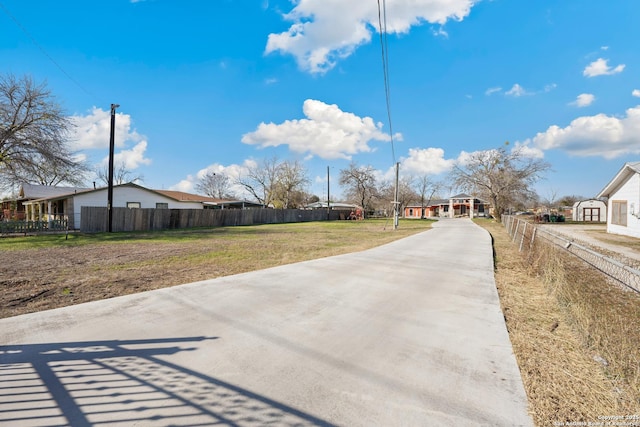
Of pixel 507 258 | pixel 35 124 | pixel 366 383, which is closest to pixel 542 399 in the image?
pixel 366 383

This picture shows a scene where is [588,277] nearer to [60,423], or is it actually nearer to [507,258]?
[507,258]

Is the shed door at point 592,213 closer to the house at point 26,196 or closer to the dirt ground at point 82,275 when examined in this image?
the dirt ground at point 82,275

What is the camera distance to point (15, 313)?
14.0 feet

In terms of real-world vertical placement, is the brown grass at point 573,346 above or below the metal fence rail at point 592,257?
below

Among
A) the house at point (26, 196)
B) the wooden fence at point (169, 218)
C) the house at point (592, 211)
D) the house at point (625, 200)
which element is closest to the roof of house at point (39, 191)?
the house at point (26, 196)

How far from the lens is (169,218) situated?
2347 centimetres

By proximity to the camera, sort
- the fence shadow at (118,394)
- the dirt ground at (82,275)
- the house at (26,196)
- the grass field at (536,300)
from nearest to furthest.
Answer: the fence shadow at (118,394), the grass field at (536,300), the dirt ground at (82,275), the house at (26,196)

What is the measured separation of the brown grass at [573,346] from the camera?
230 cm

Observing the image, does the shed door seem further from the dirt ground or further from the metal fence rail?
the dirt ground

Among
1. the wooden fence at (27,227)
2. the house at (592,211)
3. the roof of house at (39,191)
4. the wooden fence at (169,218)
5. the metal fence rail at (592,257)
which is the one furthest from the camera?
the house at (592,211)

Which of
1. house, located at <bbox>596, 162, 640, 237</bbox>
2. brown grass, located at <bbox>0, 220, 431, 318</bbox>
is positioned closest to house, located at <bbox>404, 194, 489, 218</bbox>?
house, located at <bbox>596, 162, 640, 237</bbox>

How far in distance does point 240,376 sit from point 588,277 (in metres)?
8.28

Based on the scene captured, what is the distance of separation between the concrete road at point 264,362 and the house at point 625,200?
1662 cm

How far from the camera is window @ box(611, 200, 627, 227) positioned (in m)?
17.0
